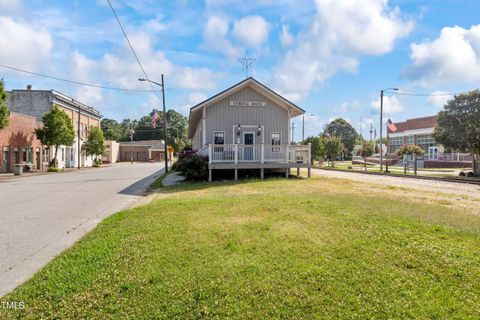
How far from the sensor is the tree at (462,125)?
23.4 metres

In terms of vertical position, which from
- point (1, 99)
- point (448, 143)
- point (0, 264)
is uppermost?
point (1, 99)

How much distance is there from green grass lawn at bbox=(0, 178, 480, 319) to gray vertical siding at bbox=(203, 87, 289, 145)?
44.9ft

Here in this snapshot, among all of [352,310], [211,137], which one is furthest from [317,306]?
[211,137]

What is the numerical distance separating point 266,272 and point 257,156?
1468cm

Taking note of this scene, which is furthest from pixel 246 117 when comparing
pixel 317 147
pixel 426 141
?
pixel 426 141

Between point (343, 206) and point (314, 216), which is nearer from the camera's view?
point (314, 216)

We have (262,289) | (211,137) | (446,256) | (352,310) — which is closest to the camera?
(352,310)

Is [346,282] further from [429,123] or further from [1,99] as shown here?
[429,123]

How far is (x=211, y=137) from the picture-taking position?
66.6 feet

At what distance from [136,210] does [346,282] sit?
641 cm

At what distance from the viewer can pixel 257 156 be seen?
62.2ft

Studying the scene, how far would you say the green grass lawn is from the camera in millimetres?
3619

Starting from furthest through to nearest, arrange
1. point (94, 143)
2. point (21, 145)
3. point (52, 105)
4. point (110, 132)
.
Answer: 1. point (110, 132)
2. point (94, 143)
3. point (52, 105)
4. point (21, 145)

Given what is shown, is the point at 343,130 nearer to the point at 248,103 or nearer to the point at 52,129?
the point at 52,129
